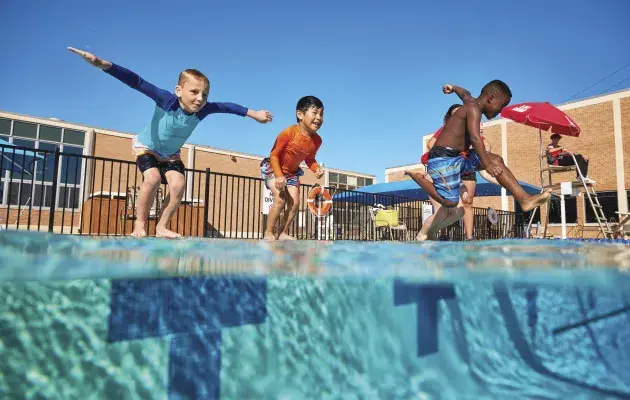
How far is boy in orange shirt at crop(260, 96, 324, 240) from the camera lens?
4832 mm

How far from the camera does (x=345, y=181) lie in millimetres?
35906

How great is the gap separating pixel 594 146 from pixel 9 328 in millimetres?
23479

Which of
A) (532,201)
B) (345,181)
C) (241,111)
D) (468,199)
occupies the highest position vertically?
(345,181)

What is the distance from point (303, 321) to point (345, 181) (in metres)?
31.5

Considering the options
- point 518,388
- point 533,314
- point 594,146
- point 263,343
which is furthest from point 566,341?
point 594,146

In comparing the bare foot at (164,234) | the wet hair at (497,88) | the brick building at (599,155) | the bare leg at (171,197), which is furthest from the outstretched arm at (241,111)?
the brick building at (599,155)

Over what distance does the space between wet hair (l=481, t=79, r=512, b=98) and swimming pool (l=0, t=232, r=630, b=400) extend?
1.58m

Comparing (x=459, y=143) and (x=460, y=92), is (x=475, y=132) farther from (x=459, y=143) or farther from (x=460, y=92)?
(x=460, y=92)

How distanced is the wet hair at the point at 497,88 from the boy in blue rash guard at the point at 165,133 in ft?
9.12

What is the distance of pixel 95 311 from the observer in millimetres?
3609

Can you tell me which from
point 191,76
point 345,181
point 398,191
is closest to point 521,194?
point 191,76

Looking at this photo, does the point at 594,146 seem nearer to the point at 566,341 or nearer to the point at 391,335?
the point at 566,341

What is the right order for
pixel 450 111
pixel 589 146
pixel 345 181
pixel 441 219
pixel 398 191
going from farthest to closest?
1. pixel 345 181
2. pixel 589 146
3. pixel 398 191
4. pixel 441 219
5. pixel 450 111

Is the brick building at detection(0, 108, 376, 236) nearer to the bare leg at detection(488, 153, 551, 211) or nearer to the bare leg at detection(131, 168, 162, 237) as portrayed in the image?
the bare leg at detection(131, 168, 162, 237)
